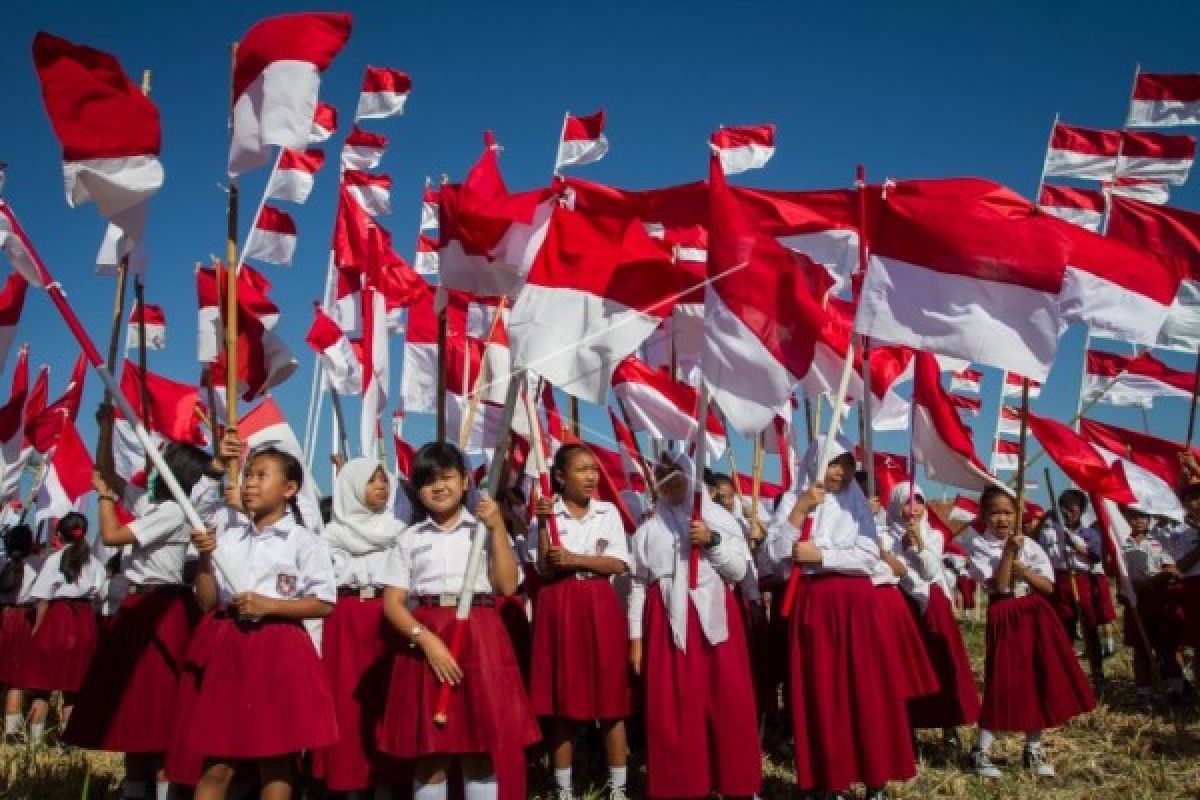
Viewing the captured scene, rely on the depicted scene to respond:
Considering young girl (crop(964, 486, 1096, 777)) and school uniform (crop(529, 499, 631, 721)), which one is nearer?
school uniform (crop(529, 499, 631, 721))

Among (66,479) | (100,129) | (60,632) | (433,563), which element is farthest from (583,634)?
(60,632)

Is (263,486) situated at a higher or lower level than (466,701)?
higher

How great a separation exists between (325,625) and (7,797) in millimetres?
2137

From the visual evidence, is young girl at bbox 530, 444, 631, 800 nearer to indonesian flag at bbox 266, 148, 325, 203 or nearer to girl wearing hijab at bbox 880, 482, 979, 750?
girl wearing hijab at bbox 880, 482, 979, 750

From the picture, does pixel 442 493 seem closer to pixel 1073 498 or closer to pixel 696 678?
pixel 696 678

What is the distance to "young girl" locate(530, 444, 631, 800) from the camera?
618 cm

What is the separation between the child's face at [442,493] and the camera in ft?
16.3

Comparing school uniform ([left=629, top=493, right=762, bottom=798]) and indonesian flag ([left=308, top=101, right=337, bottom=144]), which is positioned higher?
indonesian flag ([left=308, top=101, right=337, bottom=144])

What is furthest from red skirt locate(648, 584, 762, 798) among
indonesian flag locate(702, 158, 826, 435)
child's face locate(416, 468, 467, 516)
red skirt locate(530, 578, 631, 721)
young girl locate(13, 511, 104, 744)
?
young girl locate(13, 511, 104, 744)

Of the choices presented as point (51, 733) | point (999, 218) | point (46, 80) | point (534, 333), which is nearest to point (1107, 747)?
point (999, 218)

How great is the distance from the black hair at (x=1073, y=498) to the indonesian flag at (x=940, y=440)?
538cm

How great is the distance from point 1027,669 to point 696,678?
303cm

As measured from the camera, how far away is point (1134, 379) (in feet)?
35.8

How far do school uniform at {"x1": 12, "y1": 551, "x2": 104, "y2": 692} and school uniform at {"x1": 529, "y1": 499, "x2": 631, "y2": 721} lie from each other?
5.17 metres
